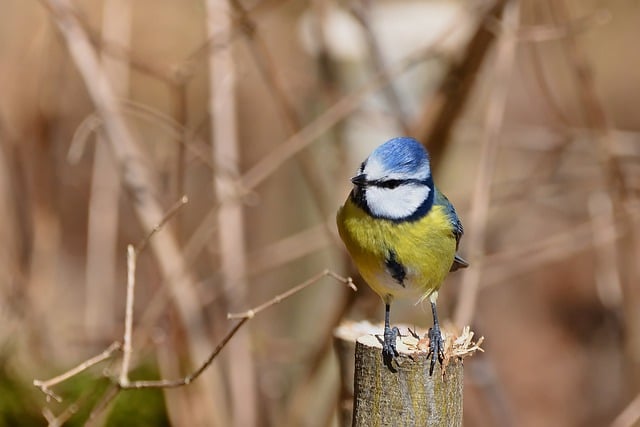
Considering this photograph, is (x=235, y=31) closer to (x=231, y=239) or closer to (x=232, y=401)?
(x=231, y=239)

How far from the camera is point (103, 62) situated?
8.02 feet

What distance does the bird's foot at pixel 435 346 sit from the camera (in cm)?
123

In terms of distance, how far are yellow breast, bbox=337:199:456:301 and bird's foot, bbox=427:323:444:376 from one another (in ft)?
0.45

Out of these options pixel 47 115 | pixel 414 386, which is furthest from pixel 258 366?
pixel 414 386

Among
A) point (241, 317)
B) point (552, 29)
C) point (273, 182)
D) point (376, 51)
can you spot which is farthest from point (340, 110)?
point (273, 182)

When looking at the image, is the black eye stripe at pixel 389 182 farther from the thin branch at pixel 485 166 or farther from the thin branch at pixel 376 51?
the thin branch at pixel 376 51

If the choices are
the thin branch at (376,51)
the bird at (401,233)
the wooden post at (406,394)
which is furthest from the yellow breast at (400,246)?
the thin branch at (376,51)

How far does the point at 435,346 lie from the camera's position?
1271 mm

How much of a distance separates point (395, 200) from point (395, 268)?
107mm

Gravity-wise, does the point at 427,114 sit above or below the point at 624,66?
below

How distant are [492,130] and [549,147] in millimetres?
474

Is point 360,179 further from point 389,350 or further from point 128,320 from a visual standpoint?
point 128,320

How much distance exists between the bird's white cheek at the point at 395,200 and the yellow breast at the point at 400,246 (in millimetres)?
15

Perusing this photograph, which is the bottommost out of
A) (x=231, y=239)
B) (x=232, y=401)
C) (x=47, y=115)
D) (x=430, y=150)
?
(x=232, y=401)
